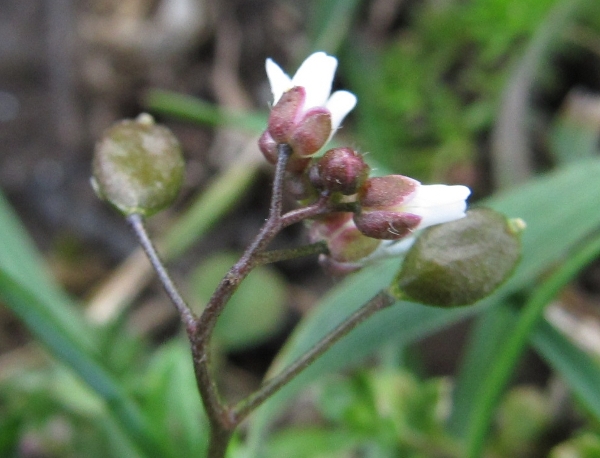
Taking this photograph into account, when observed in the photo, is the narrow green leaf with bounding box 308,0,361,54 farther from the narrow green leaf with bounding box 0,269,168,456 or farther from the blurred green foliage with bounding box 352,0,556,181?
the narrow green leaf with bounding box 0,269,168,456

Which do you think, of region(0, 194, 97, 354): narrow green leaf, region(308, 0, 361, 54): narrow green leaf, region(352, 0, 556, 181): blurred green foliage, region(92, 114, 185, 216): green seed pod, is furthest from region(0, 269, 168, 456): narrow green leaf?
region(308, 0, 361, 54): narrow green leaf

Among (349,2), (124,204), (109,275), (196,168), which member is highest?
(124,204)

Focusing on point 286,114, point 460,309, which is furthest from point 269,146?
point 460,309

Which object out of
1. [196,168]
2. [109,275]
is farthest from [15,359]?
[196,168]

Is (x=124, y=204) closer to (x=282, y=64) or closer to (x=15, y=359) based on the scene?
(x=15, y=359)

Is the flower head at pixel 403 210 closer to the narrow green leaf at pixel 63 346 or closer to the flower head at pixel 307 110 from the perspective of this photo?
the flower head at pixel 307 110

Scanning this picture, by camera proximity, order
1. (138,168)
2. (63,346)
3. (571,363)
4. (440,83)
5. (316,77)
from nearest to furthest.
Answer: (316,77), (138,168), (63,346), (571,363), (440,83)

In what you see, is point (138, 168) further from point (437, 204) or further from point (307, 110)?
point (437, 204)
